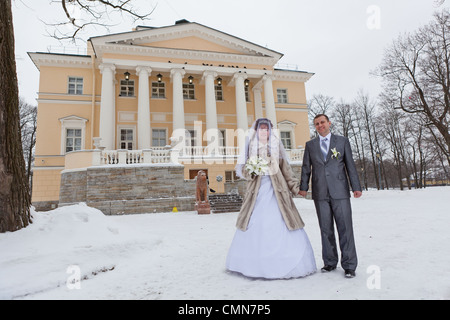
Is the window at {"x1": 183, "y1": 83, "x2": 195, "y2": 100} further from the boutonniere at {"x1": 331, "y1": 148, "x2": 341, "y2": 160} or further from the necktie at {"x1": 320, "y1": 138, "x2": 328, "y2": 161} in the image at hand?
the boutonniere at {"x1": 331, "y1": 148, "x2": 341, "y2": 160}

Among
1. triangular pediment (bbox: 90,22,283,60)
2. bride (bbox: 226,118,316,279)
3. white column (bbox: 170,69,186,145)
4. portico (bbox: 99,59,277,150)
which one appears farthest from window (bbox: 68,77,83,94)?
bride (bbox: 226,118,316,279)

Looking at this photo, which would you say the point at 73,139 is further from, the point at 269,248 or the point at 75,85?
the point at 269,248

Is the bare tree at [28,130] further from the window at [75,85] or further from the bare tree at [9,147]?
the bare tree at [9,147]

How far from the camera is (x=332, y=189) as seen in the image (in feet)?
11.5

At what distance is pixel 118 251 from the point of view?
181 inches

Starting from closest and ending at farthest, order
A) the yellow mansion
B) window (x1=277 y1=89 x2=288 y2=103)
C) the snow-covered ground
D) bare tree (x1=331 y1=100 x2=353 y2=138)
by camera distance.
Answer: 1. the snow-covered ground
2. the yellow mansion
3. window (x1=277 y1=89 x2=288 y2=103)
4. bare tree (x1=331 y1=100 x2=353 y2=138)

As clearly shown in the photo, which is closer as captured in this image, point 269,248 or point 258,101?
point 269,248

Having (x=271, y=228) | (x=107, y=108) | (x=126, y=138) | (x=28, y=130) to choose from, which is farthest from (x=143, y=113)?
(x=28, y=130)

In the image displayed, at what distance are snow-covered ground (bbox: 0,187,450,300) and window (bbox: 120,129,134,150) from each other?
16.4 m

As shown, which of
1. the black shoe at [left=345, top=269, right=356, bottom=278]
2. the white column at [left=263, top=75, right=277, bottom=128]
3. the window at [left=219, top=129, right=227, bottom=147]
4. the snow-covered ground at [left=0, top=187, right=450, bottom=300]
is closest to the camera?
the snow-covered ground at [left=0, top=187, right=450, bottom=300]

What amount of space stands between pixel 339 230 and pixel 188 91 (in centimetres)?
2155

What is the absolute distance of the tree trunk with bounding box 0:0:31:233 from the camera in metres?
4.23

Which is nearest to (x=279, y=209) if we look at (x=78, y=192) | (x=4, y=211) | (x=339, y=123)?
(x=4, y=211)

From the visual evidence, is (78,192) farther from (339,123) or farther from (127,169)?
(339,123)
